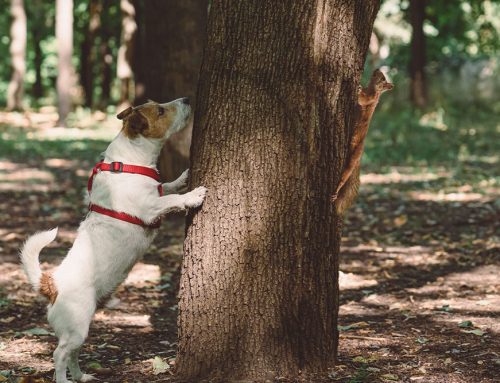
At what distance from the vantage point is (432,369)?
13.6 feet

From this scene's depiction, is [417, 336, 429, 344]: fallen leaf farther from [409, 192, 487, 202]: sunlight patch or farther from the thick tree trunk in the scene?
[409, 192, 487, 202]: sunlight patch

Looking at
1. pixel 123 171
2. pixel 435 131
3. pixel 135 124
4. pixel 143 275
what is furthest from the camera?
pixel 435 131

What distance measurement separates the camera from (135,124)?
15.5ft

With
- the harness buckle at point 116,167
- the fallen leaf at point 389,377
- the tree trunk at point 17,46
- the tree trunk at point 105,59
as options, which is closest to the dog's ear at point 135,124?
the harness buckle at point 116,167

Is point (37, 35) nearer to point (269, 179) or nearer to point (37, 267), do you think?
point (37, 267)

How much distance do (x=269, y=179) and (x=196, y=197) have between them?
1.44 feet

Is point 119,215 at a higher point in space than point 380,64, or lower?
lower

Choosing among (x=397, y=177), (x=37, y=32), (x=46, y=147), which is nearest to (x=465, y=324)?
(x=397, y=177)

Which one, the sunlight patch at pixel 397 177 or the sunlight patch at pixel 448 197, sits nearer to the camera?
the sunlight patch at pixel 448 197

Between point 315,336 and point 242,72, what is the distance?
5.10 ft

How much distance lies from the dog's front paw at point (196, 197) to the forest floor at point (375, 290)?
3.46 ft

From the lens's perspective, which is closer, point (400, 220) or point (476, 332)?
point (476, 332)

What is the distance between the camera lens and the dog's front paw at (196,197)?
399 centimetres

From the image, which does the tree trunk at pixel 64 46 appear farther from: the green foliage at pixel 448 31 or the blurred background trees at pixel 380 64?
the green foliage at pixel 448 31
